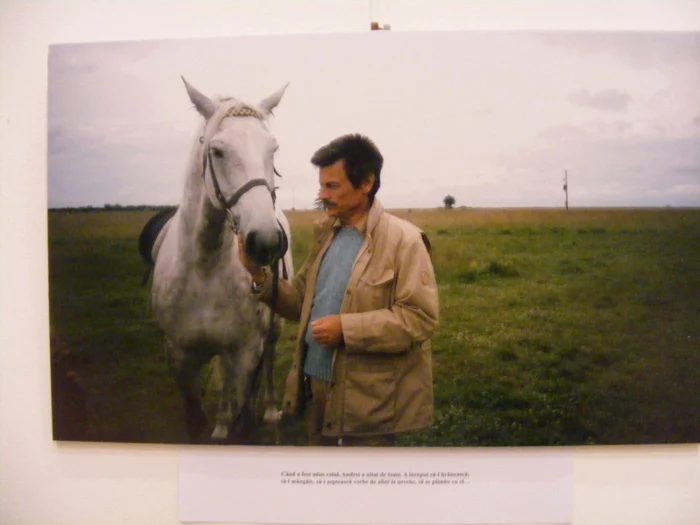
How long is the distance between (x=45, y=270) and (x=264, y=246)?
31.3 inches

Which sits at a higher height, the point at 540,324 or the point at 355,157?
the point at 355,157

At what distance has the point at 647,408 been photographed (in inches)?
57.4

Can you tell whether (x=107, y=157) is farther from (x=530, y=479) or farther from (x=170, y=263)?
(x=530, y=479)

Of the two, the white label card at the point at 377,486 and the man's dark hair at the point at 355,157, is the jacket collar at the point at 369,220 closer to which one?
the man's dark hair at the point at 355,157

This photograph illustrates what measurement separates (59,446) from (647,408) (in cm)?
186

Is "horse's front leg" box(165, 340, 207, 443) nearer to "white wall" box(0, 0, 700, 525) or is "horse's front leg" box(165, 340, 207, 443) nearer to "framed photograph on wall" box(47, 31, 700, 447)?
"framed photograph on wall" box(47, 31, 700, 447)

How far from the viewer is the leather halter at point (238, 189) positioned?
4.28 feet

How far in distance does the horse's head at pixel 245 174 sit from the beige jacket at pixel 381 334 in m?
0.17

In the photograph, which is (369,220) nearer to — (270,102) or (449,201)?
(449,201)

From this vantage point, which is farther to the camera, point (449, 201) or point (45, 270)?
point (45, 270)

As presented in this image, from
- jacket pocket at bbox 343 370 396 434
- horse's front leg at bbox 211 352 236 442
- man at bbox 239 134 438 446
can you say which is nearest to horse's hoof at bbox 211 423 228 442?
horse's front leg at bbox 211 352 236 442

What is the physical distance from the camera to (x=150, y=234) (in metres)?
1.47

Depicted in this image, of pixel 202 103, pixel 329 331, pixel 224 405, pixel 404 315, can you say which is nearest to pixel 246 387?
pixel 224 405

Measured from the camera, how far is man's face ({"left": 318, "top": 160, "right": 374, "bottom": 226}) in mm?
1412
